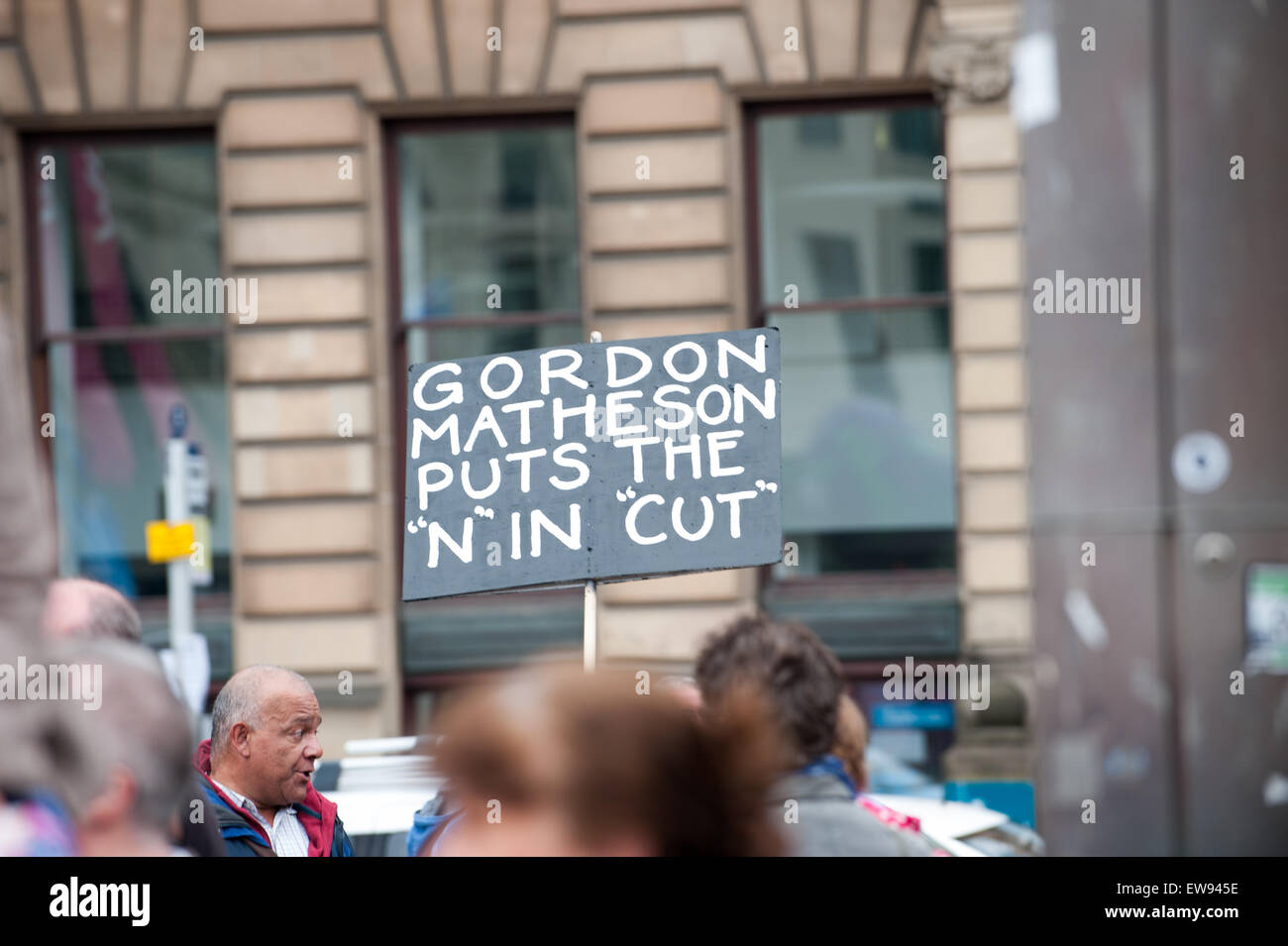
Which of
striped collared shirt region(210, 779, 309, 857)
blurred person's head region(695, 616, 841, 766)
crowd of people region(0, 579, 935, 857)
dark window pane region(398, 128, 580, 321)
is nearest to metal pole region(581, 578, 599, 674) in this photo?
blurred person's head region(695, 616, 841, 766)

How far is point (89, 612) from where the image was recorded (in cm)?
341

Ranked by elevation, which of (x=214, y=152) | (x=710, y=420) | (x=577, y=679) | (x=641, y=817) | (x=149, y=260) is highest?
(x=214, y=152)

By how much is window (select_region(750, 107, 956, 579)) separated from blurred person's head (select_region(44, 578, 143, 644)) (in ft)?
17.9

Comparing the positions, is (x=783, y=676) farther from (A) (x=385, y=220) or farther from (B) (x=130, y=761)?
(A) (x=385, y=220)

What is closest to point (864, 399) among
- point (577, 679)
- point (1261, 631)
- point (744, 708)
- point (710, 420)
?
point (1261, 631)

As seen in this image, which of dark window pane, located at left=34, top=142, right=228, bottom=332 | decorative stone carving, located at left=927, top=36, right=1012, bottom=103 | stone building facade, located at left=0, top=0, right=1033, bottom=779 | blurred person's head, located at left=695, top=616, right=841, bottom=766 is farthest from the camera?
dark window pane, located at left=34, top=142, right=228, bottom=332

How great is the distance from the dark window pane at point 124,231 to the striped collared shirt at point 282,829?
18.9 feet

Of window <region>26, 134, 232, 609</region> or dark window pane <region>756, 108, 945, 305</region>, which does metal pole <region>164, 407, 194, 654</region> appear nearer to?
window <region>26, 134, 232, 609</region>

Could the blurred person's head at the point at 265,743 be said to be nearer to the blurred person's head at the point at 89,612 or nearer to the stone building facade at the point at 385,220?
the blurred person's head at the point at 89,612

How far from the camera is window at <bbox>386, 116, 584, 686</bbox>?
8680 mm

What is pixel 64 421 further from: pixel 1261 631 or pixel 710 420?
pixel 1261 631

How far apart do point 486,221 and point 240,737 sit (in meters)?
5.74

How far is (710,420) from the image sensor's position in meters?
3.64
